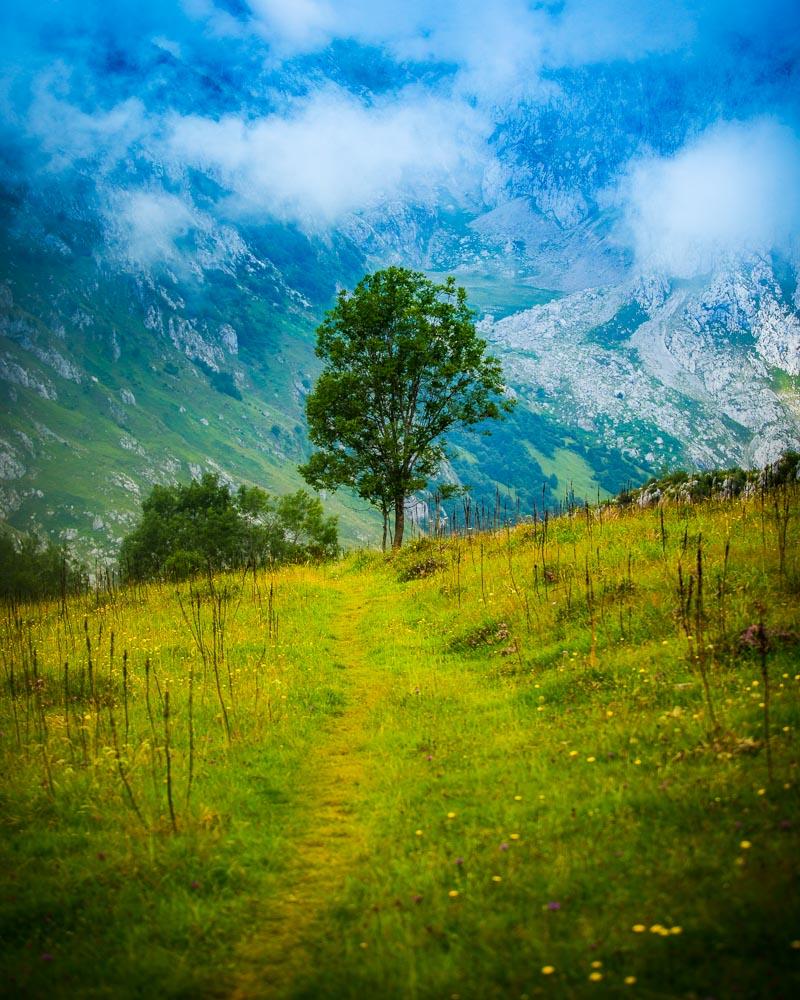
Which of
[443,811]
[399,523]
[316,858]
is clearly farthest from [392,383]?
[316,858]

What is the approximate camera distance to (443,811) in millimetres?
8008

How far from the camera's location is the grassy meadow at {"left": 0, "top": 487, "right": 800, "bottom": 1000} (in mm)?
5414

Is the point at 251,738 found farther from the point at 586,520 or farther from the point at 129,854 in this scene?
the point at 586,520

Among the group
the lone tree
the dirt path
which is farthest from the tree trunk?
the dirt path

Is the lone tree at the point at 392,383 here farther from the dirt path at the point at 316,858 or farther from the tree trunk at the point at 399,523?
the dirt path at the point at 316,858

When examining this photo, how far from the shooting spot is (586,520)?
2486 centimetres

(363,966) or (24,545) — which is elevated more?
(24,545)

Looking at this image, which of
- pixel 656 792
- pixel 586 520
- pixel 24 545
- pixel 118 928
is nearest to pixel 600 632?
pixel 656 792

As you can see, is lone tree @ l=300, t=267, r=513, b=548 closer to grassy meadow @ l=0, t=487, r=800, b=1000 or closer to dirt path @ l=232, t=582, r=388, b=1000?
grassy meadow @ l=0, t=487, r=800, b=1000

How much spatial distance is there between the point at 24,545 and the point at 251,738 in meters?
164

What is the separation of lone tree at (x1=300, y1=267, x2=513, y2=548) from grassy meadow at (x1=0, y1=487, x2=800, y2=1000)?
2360 cm

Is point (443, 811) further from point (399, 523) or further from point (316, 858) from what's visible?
point (399, 523)

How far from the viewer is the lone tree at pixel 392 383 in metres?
37.7

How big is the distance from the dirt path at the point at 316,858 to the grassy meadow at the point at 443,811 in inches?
1.4
